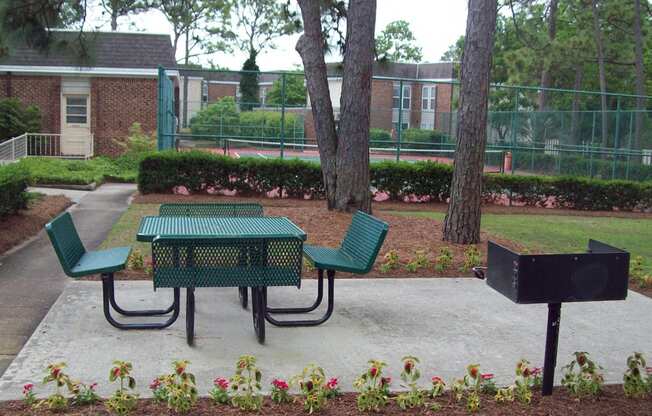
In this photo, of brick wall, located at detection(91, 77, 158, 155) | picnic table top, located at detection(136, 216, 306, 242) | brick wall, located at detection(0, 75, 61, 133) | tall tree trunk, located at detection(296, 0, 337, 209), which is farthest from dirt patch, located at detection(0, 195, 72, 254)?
brick wall, located at detection(0, 75, 61, 133)

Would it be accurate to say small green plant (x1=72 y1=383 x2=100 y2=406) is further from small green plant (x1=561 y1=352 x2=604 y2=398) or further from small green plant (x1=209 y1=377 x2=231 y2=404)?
small green plant (x1=561 y1=352 x2=604 y2=398)

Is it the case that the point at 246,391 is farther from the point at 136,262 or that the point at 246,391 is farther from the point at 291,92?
the point at 291,92

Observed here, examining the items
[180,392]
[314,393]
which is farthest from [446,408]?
[180,392]

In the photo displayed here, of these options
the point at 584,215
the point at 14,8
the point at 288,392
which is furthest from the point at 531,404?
the point at 584,215

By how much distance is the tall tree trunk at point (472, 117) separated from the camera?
33.2ft

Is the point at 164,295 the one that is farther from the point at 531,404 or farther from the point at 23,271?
the point at 531,404

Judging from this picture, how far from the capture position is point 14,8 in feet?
37.5

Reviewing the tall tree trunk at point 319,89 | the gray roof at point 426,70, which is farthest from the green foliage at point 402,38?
the tall tree trunk at point 319,89

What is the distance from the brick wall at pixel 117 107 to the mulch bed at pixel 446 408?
23122mm

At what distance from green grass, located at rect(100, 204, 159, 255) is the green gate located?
10.7 feet

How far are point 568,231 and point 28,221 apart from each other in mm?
9363

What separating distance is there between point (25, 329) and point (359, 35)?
748 centimetres

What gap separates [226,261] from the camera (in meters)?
5.73

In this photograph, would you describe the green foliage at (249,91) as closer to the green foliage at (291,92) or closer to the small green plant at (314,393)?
the green foliage at (291,92)
